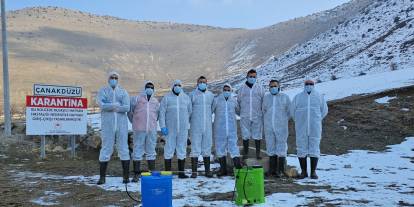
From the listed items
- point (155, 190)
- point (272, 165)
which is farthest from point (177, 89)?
point (155, 190)

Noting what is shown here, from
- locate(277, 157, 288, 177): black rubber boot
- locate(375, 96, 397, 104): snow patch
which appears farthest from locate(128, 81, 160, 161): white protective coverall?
locate(375, 96, 397, 104): snow patch

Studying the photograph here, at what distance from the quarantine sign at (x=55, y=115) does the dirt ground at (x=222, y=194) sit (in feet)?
2.67

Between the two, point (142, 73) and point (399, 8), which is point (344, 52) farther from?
point (142, 73)

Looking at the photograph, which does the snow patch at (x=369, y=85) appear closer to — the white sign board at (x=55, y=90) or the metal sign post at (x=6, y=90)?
the white sign board at (x=55, y=90)

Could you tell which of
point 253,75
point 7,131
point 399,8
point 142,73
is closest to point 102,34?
point 142,73

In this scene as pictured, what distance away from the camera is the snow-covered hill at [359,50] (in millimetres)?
36219

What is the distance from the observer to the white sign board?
12.6m

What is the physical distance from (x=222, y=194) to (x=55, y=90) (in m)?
6.71

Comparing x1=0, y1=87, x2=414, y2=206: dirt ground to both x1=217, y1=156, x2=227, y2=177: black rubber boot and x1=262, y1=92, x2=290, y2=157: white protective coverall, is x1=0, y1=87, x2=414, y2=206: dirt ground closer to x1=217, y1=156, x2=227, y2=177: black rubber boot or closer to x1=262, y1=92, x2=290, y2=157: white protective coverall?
x1=262, y1=92, x2=290, y2=157: white protective coverall

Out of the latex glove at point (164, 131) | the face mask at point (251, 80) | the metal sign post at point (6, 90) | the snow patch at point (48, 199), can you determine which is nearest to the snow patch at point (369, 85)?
the face mask at point (251, 80)

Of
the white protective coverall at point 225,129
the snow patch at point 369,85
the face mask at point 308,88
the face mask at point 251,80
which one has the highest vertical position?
the snow patch at point 369,85

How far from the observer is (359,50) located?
151 feet

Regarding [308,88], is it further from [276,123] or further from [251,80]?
[251,80]

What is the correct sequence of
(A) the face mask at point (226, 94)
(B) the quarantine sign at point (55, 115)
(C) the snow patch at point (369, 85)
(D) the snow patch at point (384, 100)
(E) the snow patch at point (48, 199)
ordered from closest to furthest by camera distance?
1. (E) the snow patch at point (48, 199)
2. (A) the face mask at point (226, 94)
3. (B) the quarantine sign at point (55, 115)
4. (D) the snow patch at point (384, 100)
5. (C) the snow patch at point (369, 85)
